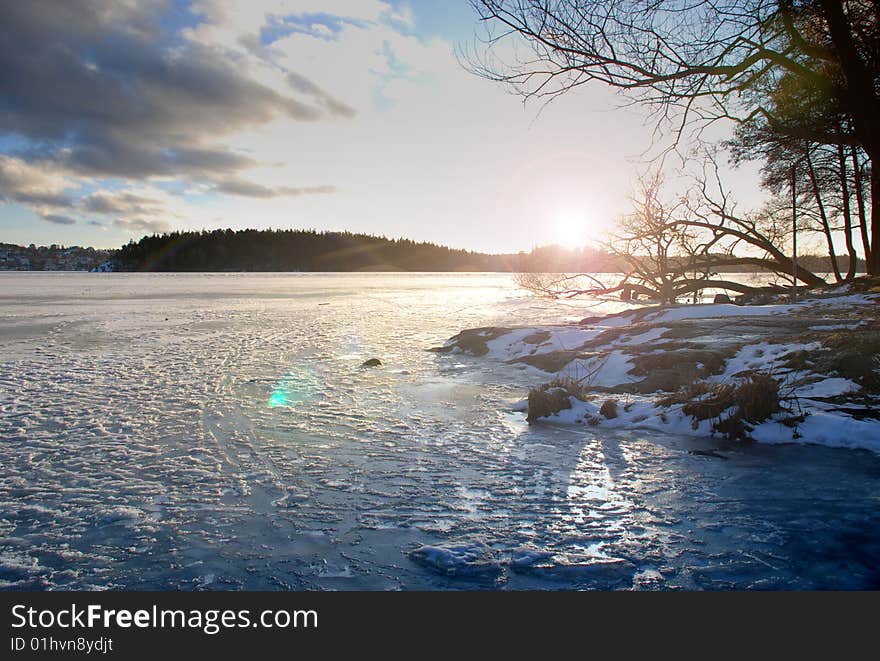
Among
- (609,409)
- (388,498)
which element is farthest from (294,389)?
(609,409)

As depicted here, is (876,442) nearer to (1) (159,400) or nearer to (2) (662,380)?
(2) (662,380)

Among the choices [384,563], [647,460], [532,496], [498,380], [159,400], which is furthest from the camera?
[498,380]

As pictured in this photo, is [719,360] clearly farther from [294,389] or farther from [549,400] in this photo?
[294,389]

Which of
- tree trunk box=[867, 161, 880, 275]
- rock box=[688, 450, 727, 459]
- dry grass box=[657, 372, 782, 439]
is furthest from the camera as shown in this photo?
tree trunk box=[867, 161, 880, 275]

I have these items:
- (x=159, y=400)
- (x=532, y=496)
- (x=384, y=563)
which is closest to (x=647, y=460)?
(x=532, y=496)

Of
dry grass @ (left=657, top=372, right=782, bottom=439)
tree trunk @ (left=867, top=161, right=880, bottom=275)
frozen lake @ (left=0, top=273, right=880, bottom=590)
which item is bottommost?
frozen lake @ (left=0, top=273, right=880, bottom=590)

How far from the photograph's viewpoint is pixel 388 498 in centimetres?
468

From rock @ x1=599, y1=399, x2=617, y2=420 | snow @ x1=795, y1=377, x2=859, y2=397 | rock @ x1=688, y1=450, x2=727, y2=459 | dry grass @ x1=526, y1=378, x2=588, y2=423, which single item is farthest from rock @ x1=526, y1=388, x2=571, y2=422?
snow @ x1=795, y1=377, x2=859, y2=397

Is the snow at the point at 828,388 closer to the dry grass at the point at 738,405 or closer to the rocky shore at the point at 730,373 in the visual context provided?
the rocky shore at the point at 730,373

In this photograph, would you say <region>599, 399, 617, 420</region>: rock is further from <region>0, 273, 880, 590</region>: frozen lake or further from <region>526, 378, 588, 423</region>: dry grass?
<region>0, 273, 880, 590</region>: frozen lake

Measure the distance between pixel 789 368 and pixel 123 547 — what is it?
836 cm

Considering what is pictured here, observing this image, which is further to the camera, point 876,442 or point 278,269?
point 278,269

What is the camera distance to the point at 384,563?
3.53m

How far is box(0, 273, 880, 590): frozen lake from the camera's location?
3414mm
